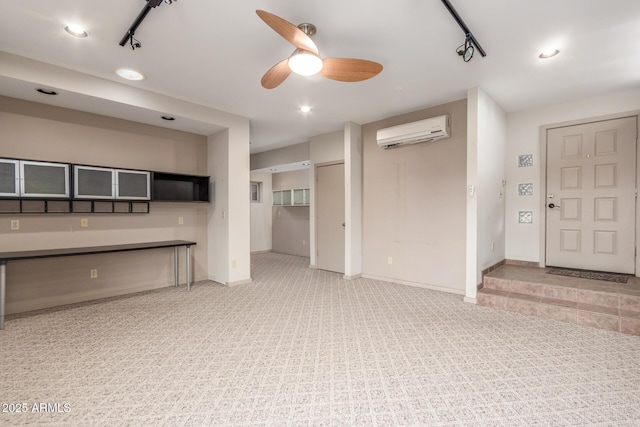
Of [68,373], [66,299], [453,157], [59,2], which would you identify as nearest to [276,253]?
[66,299]

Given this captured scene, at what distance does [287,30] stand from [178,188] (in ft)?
11.3

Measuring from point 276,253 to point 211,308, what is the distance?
4.82m

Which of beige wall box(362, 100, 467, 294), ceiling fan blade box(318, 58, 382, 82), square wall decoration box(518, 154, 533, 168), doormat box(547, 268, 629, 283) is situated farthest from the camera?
square wall decoration box(518, 154, 533, 168)

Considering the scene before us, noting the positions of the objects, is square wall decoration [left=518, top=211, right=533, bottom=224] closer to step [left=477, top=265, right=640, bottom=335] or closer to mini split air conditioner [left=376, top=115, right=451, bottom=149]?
step [left=477, top=265, right=640, bottom=335]

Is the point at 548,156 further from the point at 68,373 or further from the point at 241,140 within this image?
the point at 68,373

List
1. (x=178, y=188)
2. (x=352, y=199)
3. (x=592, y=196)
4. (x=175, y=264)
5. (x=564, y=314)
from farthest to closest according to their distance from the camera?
(x=352, y=199), (x=178, y=188), (x=175, y=264), (x=592, y=196), (x=564, y=314)

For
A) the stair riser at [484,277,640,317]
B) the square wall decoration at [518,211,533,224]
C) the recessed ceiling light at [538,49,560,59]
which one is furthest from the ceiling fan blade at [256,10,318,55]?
the square wall decoration at [518,211,533,224]

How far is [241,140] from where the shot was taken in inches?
182

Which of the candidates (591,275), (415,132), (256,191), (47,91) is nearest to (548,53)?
(415,132)

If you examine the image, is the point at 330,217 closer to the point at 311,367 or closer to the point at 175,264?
the point at 175,264

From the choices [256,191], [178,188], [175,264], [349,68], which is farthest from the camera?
[256,191]

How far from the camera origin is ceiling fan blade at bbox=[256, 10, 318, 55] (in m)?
1.80

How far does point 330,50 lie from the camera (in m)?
2.77

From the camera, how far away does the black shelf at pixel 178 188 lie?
14.3ft
